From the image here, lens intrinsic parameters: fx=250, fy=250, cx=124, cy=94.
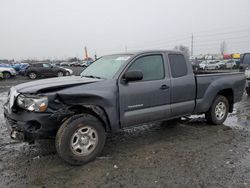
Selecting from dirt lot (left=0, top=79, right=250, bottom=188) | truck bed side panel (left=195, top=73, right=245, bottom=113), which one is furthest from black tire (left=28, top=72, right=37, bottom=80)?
truck bed side panel (left=195, top=73, right=245, bottom=113)

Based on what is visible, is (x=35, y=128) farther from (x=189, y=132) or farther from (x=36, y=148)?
(x=189, y=132)

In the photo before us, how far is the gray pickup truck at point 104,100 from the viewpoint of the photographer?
376 cm

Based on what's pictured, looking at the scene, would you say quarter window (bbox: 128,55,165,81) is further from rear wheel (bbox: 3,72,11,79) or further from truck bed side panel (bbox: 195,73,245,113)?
rear wheel (bbox: 3,72,11,79)

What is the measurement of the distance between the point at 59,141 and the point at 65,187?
71cm

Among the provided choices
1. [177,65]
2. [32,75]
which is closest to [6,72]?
[32,75]

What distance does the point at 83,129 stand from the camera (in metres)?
3.98

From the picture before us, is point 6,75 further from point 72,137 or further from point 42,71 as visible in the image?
point 72,137

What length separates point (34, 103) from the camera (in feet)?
12.2

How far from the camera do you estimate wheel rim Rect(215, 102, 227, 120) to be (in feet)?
20.4

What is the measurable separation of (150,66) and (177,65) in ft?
2.43

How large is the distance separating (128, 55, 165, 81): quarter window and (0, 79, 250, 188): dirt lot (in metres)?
1.34

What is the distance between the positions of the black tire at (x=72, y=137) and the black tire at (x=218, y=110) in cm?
316

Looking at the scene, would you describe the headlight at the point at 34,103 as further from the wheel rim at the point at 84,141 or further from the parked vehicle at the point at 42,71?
the parked vehicle at the point at 42,71

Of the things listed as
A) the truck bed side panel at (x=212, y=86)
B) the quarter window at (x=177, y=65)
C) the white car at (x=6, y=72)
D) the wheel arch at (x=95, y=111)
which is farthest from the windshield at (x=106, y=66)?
the white car at (x=6, y=72)
